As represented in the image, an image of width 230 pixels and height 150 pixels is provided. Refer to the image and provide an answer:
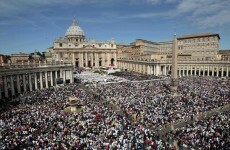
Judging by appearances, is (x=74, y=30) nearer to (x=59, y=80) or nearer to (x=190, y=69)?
(x=190, y=69)

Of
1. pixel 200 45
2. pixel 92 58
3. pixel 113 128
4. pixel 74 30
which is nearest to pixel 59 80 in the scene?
pixel 113 128

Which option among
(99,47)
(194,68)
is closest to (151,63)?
(194,68)

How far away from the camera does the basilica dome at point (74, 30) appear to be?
5584 inches

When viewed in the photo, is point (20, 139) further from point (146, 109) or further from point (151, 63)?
point (151, 63)

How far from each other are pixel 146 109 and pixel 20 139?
1629 cm

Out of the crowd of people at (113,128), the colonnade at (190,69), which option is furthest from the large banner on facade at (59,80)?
the colonnade at (190,69)

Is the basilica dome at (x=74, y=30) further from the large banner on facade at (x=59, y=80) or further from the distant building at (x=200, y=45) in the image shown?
the large banner on facade at (x=59, y=80)

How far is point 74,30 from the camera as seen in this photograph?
469ft

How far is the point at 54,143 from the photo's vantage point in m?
17.0

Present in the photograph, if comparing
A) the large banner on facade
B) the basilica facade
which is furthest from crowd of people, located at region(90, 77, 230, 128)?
the basilica facade

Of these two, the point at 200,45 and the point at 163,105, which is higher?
the point at 200,45

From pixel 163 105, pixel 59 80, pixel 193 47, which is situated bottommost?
pixel 163 105

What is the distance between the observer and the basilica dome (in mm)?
141825

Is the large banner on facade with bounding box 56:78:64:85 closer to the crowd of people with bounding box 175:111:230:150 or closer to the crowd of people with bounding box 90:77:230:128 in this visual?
the crowd of people with bounding box 90:77:230:128
